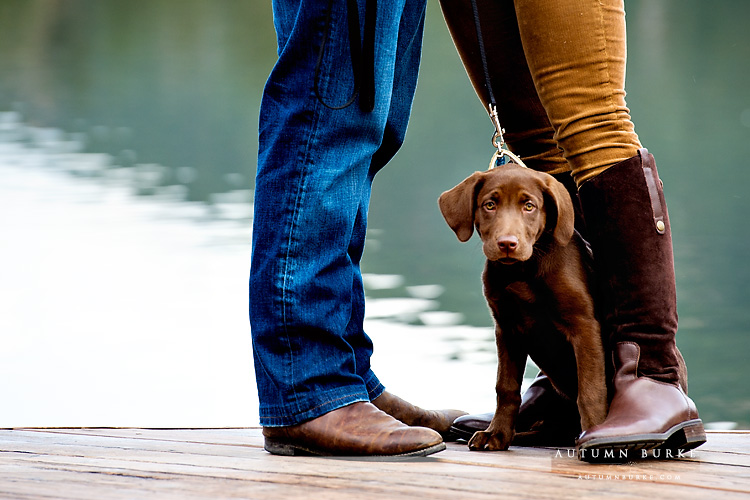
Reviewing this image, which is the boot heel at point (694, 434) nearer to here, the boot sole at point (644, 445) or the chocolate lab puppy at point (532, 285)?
the boot sole at point (644, 445)

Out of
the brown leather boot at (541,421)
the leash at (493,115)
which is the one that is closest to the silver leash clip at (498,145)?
the leash at (493,115)

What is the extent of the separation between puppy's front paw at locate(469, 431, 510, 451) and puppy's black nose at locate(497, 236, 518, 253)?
0.37 metres

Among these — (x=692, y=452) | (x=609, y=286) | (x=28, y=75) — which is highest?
(x=28, y=75)

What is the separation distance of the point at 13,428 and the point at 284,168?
906 millimetres

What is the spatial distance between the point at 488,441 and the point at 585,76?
0.72 meters

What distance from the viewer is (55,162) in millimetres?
8055

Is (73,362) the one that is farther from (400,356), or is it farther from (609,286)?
(609,286)

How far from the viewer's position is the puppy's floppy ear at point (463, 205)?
2006 mm

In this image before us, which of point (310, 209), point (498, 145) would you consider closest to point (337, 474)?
point (310, 209)

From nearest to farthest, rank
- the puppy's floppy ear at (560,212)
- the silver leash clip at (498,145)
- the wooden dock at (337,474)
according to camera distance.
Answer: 1. the wooden dock at (337,474)
2. the puppy's floppy ear at (560,212)
3. the silver leash clip at (498,145)

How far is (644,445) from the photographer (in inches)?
67.1

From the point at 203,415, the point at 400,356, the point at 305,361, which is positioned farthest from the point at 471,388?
the point at 305,361

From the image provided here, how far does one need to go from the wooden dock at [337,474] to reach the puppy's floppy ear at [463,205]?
0.44 m

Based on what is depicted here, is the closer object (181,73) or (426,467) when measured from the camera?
(426,467)
